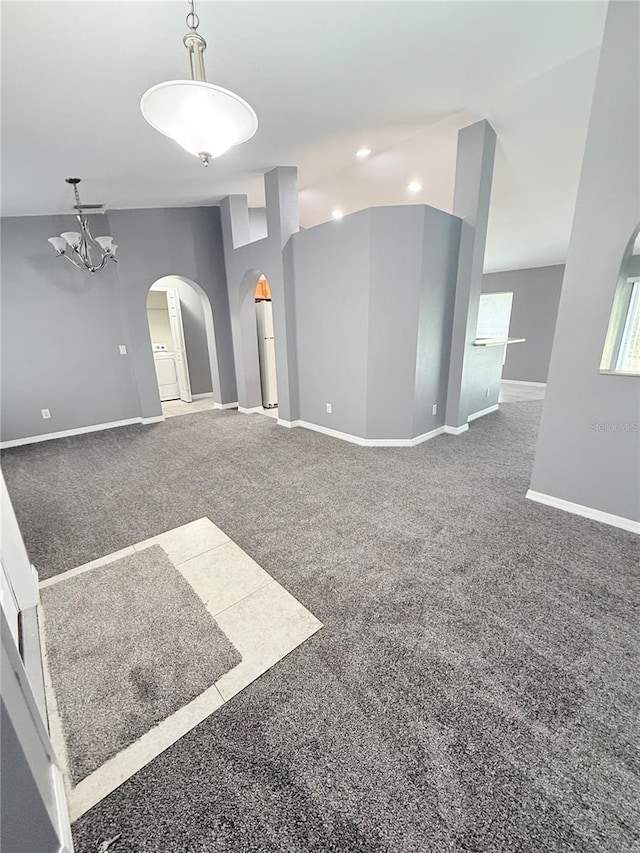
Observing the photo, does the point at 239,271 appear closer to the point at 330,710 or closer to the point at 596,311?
the point at 596,311

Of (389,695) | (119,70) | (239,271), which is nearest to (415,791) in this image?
(389,695)

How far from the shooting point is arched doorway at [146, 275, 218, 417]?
20.5 feet

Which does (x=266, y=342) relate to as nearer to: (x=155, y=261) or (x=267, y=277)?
(x=267, y=277)

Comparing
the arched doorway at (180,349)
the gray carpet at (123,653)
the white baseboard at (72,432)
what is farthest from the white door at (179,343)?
the gray carpet at (123,653)

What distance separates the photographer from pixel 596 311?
2252 millimetres

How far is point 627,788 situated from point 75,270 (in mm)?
6328

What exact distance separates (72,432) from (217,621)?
174 inches

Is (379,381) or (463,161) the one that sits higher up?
(463,161)

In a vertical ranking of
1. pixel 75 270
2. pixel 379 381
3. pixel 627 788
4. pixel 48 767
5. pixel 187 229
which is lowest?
pixel 627 788

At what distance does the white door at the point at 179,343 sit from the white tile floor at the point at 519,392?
19.4 feet

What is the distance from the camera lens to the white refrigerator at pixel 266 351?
5.70 m

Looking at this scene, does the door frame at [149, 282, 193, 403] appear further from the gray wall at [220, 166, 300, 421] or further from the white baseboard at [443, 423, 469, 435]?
the white baseboard at [443, 423, 469, 435]

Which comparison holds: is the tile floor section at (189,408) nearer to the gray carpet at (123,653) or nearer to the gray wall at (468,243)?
the gray wall at (468,243)

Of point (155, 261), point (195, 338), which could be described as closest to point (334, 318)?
point (155, 261)
